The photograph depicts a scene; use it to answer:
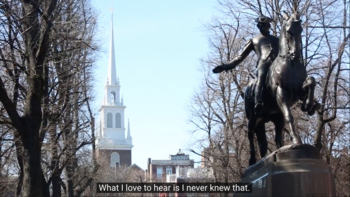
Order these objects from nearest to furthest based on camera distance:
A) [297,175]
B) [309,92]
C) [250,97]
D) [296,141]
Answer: [297,175] → [296,141] → [309,92] → [250,97]

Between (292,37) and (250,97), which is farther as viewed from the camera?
(250,97)

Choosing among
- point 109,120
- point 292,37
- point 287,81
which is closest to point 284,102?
point 287,81

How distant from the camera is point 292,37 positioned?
42.2 ft

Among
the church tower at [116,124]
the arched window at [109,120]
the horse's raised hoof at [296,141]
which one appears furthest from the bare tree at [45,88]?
the arched window at [109,120]

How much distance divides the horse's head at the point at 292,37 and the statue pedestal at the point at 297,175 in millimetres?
1904

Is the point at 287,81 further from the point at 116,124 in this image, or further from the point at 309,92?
the point at 116,124

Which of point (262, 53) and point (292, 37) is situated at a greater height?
point (262, 53)

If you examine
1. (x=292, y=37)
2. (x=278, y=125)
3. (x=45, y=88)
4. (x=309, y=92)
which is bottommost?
(x=278, y=125)

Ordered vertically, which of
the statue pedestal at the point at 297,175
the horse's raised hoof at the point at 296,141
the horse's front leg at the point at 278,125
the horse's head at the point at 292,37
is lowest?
the statue pedestal at the point at 297,175

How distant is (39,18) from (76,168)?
18.4 metres

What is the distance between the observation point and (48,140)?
33344mm

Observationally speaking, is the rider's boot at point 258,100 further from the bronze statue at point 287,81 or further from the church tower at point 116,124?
the church tower at point 116,124

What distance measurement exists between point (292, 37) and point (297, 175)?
9.09 feet

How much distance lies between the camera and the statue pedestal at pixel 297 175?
38.4ft
